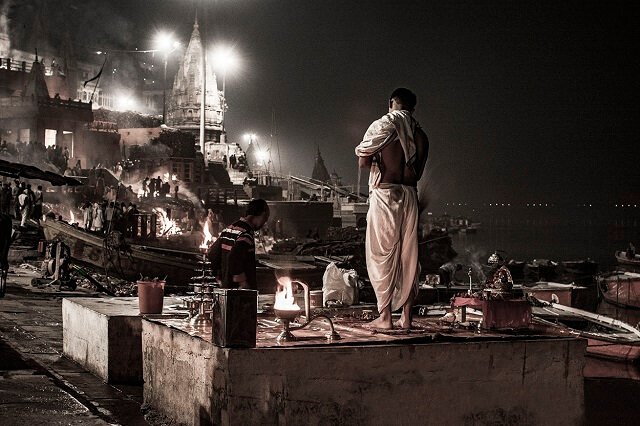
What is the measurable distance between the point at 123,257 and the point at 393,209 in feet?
66.6

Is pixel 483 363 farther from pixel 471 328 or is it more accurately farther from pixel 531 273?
pixel 531 273

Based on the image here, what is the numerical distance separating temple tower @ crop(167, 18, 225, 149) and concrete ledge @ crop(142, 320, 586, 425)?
74.7m

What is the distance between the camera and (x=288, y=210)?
5566 cm

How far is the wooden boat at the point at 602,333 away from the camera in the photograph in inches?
559

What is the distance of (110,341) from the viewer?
763 centimetres

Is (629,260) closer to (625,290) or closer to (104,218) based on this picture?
(625,290)

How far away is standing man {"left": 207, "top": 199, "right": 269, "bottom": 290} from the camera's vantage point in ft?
23.5

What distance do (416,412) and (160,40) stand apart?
6654 cm

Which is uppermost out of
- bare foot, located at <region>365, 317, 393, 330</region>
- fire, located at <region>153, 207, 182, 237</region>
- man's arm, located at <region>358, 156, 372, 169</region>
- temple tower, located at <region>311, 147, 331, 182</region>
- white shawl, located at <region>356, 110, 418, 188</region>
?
temple tower, located at <region>311, 147, 331, 182</region>

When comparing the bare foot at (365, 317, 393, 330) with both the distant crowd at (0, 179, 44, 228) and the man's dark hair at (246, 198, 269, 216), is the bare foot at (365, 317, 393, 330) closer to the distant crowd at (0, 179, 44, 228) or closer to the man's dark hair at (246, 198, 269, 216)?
the man's dark hair at (246, 198, 269, 216)

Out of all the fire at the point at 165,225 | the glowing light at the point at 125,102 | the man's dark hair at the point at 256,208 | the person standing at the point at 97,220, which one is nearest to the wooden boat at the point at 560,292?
the man's dark hair at the point at 256,208

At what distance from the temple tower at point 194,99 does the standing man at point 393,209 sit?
242 ft

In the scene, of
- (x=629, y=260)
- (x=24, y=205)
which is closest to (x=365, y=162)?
(x=24, y=205)

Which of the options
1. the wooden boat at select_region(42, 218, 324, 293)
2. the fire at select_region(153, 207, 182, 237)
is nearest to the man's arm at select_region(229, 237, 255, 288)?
the wooden boat at select_region(42, 218, 324, 293)
